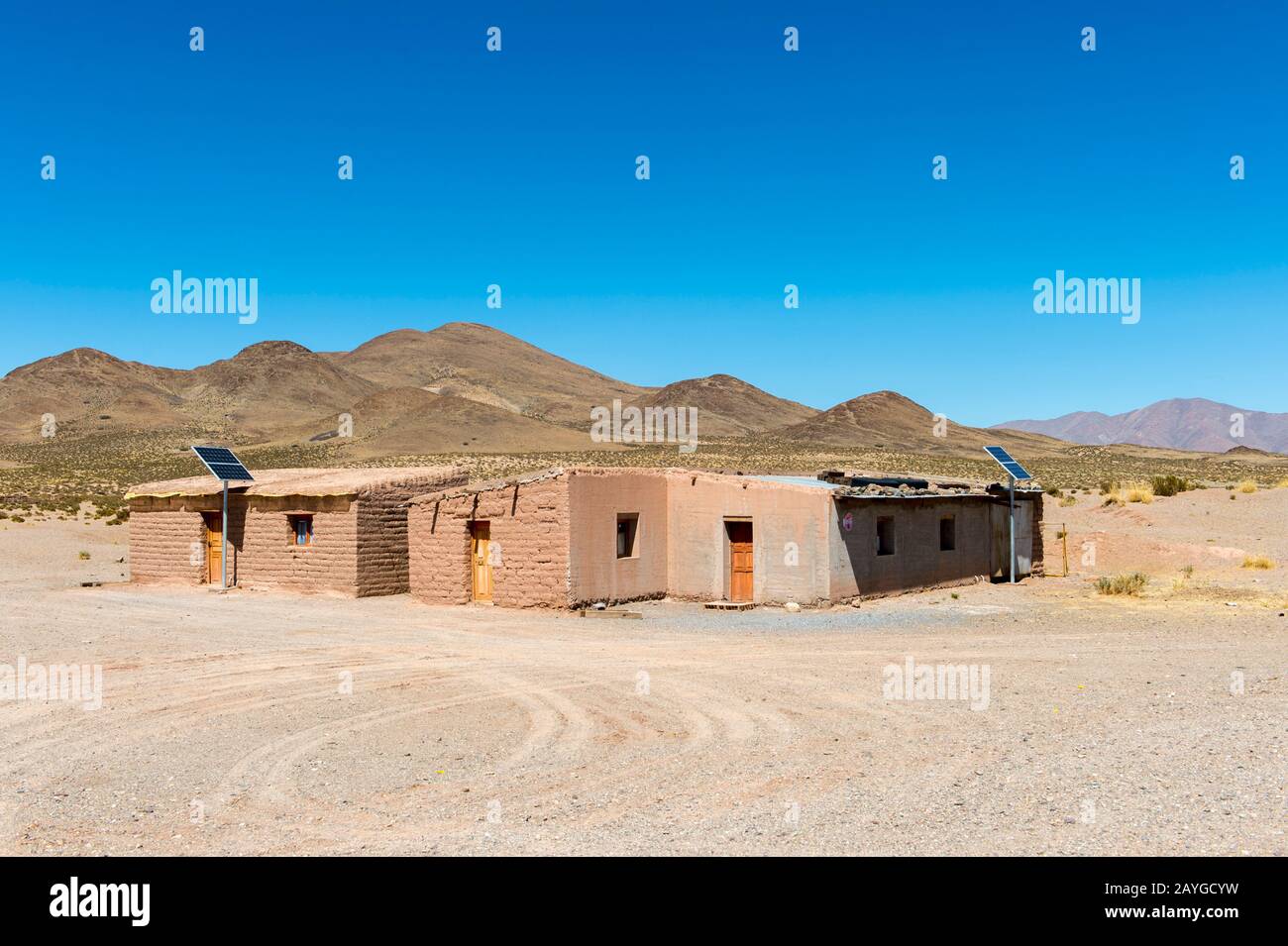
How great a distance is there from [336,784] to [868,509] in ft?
48.8

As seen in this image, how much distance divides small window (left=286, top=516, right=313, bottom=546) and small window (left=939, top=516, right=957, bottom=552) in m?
14.3

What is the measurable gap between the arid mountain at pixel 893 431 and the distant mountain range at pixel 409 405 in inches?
12.5

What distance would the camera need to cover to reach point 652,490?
22328 millimetres

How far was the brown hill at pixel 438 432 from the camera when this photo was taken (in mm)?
94125

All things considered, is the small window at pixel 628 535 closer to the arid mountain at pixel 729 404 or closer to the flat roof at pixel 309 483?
the flat roof at pixel 309 483

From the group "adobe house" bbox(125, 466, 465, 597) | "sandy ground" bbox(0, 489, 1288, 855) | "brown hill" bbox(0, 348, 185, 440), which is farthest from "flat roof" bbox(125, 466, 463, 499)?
"brown hill" bbox(0, 348, 185, 440)

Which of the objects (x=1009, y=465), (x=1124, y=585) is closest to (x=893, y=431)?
(x=1009, y=465)

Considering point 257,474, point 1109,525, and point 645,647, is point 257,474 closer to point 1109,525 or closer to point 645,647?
point 645,647

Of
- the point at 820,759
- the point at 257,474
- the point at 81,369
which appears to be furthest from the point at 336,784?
the point at 81,369

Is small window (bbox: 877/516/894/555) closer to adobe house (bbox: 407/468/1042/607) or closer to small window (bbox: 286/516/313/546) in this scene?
adobe house (bbox: 407/468/1042/607)

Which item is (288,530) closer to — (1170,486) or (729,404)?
(1170,486)

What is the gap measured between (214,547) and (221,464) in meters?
2.18

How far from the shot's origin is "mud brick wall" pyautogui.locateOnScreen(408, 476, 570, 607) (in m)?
20.1

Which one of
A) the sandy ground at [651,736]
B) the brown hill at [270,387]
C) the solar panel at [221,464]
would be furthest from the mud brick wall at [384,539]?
the brown hill at [270,387]
